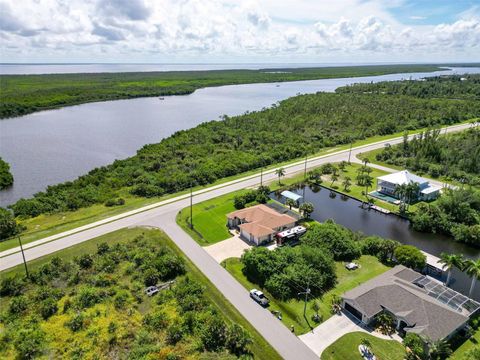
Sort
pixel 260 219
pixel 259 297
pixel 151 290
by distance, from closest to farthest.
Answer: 1. pixel 259 297
2. pixel 151 290
3. pixel 260 219

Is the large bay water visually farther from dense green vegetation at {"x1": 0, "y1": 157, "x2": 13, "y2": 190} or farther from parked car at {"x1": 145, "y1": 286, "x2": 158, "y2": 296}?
parked car at {"x1": 145, "y1": 286, "x2": 158, "y2": 296}

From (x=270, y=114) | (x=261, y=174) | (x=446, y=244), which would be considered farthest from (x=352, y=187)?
(x=270, y=114)

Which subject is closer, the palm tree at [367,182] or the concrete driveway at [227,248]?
the concrete driveway at [227,248]

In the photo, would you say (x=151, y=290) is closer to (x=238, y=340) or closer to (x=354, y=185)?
(x=238, y=340)

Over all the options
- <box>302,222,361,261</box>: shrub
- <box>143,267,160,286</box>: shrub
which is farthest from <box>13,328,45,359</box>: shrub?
<box>302,222,361,261</box>: shrub

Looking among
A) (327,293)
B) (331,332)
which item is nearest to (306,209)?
(327,293)

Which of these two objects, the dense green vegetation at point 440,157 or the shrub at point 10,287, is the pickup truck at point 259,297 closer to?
the shrub at point 10,287

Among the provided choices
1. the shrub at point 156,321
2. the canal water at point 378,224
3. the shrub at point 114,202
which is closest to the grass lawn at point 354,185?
the canal water at point 378,224

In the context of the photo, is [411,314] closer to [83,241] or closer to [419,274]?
[419,274]
